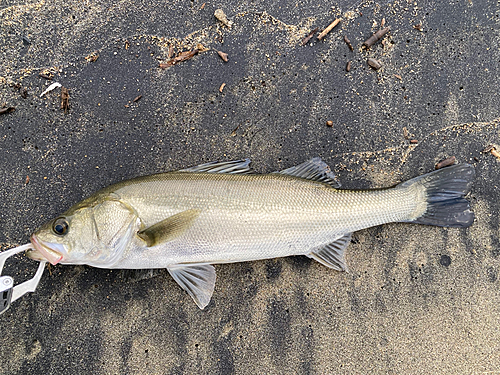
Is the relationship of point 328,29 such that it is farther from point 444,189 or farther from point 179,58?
point 444,189

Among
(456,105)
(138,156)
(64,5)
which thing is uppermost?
(64,5)

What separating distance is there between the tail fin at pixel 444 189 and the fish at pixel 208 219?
10 cm

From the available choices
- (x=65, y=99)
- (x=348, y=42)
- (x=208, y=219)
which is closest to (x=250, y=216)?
(x=208, y=219)

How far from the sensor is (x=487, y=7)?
315 cm

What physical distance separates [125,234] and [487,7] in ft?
12.9

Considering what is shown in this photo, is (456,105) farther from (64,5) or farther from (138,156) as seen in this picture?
(64,5)

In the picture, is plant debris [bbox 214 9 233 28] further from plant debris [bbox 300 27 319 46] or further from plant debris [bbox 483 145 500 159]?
plant debris [bbox 483 145 500 159]

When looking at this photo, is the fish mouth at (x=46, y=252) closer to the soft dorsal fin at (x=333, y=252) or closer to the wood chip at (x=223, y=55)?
the soft dorsal fin at (x=333, y=252)

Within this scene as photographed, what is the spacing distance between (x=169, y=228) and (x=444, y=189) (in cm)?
236

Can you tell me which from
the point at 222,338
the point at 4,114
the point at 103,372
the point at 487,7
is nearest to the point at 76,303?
the point at 103,372

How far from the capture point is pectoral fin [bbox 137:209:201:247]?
248cm

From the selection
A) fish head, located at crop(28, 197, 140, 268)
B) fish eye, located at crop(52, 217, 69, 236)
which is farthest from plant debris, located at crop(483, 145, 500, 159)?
fish eye, located at crop(52, 217, 69, 236)

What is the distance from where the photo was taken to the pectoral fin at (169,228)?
248 centimetres

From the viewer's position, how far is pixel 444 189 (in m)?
2.84
